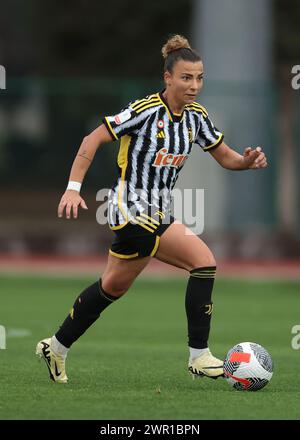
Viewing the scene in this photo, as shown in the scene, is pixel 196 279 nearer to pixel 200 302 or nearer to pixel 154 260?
pixel 200 302

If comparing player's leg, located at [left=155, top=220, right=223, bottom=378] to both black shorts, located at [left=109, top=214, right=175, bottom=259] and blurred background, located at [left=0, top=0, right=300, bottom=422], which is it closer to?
black shorts, located at [left=109, top=214, right=175, bottom=259]

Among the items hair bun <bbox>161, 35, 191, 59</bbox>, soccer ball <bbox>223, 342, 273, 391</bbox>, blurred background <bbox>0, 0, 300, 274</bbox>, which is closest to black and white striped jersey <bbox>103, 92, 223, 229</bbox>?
hair bun <bbox>161, 35, 191, 59</bbox>

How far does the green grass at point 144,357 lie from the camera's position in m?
Answer: 7.88

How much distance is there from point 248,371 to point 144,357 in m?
2.41

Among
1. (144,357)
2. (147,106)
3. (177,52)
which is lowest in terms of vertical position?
(144,357)

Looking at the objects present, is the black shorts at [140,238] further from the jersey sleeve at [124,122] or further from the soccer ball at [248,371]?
the soccer ball at [248,371]

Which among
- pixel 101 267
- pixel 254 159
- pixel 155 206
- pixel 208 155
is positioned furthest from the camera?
pixel 208 155

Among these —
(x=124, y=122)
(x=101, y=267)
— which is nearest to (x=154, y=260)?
(x=101, y=267)

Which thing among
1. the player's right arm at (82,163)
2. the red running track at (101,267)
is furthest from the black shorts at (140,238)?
the red running track at (101,267)

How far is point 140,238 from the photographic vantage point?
896 centimetres

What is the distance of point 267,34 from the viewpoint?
24.9m

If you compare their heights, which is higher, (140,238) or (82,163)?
(82,163)

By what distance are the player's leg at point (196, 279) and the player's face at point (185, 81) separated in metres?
0.88
